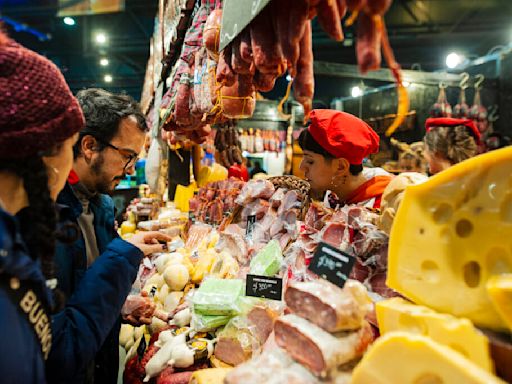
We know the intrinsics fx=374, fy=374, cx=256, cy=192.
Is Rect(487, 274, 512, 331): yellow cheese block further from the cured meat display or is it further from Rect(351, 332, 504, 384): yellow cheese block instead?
the cured meat display

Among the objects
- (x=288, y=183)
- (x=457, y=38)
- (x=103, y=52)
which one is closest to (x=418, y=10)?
(x=457, y=38)

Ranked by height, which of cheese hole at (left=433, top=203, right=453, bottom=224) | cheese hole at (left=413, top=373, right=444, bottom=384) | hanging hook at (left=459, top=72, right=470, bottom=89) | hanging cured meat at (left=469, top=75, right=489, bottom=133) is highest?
hanging hook at (left=459, top=72, right=470, bottom=89)

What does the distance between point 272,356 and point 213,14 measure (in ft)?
7.06

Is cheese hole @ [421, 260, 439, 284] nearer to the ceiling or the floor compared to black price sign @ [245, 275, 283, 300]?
nearer to the ceiling

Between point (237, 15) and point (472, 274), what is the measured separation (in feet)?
4.29

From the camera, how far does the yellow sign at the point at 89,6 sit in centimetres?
638

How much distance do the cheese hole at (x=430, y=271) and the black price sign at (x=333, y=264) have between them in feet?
0.69

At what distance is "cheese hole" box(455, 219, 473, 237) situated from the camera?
1.08m

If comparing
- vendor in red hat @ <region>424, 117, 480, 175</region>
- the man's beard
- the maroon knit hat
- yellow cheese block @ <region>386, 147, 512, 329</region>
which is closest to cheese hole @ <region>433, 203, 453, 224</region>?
yellow cheese block @ <region>386, 147, 512, 329</region>

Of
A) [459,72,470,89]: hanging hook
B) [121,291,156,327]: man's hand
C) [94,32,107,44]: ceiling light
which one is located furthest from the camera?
[94,32,107,44]: ceiling light

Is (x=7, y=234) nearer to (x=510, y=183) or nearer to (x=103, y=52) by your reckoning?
(x=510, y=183)

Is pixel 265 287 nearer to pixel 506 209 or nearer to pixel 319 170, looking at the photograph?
pixel 506 209

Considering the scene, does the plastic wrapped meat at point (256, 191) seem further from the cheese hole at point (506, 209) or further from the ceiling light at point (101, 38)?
the ceiling light at point (101, 38)

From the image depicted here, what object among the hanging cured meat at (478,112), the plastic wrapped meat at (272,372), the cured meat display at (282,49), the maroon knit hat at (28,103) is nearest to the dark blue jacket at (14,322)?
the maroon knit hat at (28,103)
